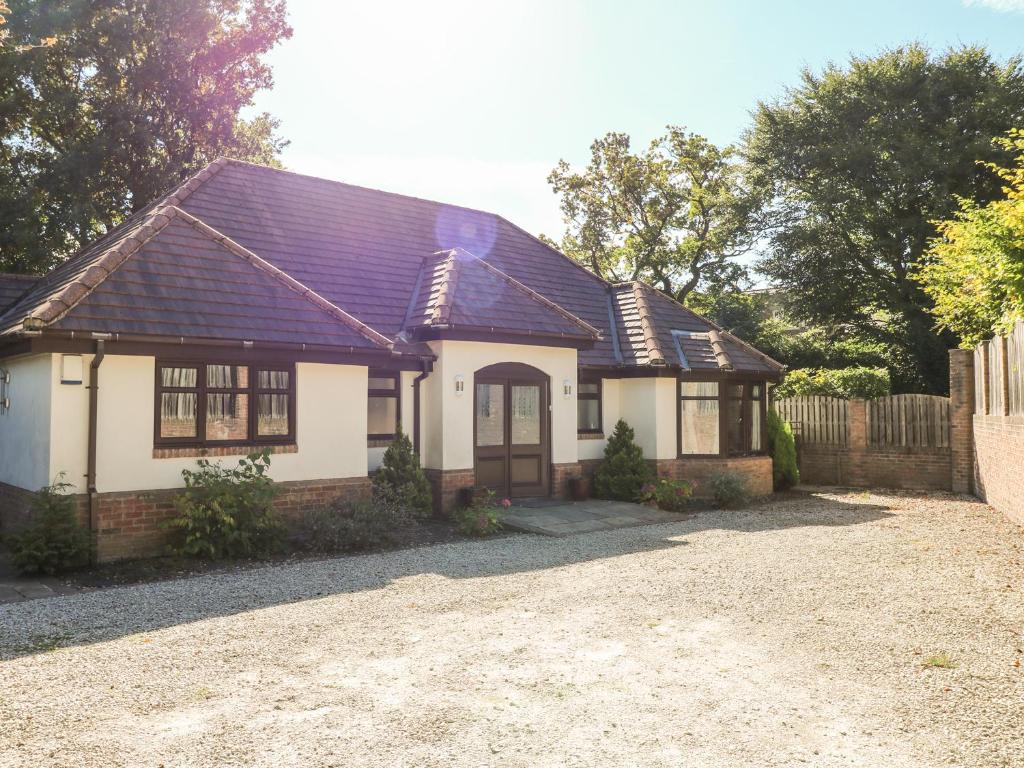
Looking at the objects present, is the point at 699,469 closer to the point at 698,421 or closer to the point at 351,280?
the point at 698,421

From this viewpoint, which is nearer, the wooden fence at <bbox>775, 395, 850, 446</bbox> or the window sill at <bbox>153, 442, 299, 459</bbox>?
the window sill at <bbox>153, 442, 299, 459</bbox>

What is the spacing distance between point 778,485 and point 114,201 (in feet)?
74.3

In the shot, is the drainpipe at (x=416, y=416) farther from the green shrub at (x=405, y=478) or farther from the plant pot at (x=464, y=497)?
the plant pot at (x=464, y=497)

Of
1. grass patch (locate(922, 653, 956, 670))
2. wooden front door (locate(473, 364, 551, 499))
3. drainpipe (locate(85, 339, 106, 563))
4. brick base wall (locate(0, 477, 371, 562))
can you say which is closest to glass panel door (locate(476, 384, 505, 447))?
wooden front door (locate(473, 364, 551, 499))

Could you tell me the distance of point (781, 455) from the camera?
57.6 ft

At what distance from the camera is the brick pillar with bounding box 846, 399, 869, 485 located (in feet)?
59.5

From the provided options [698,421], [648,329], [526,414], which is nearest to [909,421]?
[698,421]

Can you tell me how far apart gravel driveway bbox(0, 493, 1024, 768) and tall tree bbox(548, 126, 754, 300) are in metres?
24.8

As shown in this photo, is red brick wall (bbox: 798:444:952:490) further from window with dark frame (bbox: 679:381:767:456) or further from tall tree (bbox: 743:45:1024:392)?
tall tree (bbox: 743:45:1024:392)

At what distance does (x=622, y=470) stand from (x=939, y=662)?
32.6 feet

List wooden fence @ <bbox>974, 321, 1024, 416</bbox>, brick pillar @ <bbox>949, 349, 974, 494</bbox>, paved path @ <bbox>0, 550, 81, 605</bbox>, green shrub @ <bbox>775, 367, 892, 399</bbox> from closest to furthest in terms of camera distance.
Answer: paved path @ <bbox>0, 550, 81, 605</bbox>
wooden fence @ <bbox>974, 321, 1024, 416</bbox>
brick pillar @ <bbox>949, 349, 974, 494</bbox>
green shrub @ <bbox>775, 367, 892, 399</bbox>

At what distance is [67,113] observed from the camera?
2292cm

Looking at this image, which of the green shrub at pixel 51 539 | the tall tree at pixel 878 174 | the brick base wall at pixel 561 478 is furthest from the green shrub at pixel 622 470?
the tall tree at pixel 878 174

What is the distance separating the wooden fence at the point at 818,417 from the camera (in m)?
18.4
